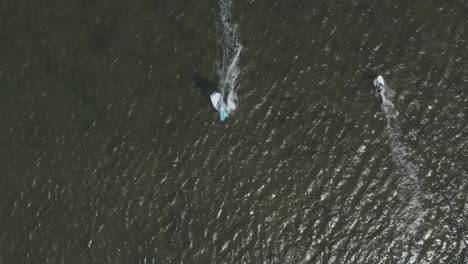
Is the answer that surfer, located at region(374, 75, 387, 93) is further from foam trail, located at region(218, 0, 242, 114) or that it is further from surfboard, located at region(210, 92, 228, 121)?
surfboard, located at region(210, 92, 228, 121)

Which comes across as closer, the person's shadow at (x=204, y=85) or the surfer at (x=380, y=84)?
the surfer at (x=380, y=84)

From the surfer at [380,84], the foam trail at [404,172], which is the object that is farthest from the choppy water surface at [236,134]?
the surfer at [380,84]

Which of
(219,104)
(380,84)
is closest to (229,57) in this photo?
(219,104)

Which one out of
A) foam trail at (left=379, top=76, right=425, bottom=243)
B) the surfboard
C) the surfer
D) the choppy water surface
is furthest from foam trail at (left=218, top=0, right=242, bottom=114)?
foam trail at (left=379, top=76, right=425, bottom=243)

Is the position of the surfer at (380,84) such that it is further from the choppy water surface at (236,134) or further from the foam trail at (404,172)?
the choppy water surface at (236,134)

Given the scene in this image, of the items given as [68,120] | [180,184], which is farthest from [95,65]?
[180,184]

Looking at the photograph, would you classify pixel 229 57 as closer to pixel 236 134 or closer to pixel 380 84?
pixel 236 134
